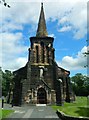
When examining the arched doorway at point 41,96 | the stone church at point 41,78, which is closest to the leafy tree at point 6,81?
the stone church at point 41,78

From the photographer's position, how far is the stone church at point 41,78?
44.8 m

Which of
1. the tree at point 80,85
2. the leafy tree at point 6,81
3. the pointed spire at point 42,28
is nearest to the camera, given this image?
the pointed spire at point 42,28

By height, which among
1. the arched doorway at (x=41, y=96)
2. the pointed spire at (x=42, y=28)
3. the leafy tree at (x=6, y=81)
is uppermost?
the pointed spire at (x=42, y=28)

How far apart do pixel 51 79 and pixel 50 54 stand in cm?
548

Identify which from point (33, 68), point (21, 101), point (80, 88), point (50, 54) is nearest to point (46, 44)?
point (50, 54)

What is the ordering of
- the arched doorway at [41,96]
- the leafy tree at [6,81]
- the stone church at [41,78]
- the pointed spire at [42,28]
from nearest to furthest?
the stone church at [41,78] < the arched doorway at [41,96] < the pointed spire at [42,28] < the leafy tree at [6,81]

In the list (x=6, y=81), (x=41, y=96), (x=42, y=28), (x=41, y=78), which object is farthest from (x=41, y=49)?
(x=6, y=81)

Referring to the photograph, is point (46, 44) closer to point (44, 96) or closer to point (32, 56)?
point (32, 56)

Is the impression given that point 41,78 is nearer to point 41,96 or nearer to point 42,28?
point 41,96

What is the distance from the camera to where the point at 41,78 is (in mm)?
45906

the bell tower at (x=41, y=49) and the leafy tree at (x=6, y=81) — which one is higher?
the bell tower at (x=41, y=49)

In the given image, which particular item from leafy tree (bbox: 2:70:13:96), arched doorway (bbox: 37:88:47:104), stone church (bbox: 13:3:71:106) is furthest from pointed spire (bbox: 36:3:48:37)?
leafy tree (bbox: 2:70:13:96)

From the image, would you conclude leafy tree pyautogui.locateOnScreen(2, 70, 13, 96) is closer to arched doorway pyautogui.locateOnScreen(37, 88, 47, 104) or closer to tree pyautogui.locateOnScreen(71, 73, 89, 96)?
tree pyautogui.locateOnScreen(71, 73, 89, 96)

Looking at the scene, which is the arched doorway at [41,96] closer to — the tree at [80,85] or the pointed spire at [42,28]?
the pointed spire at [42,28]
